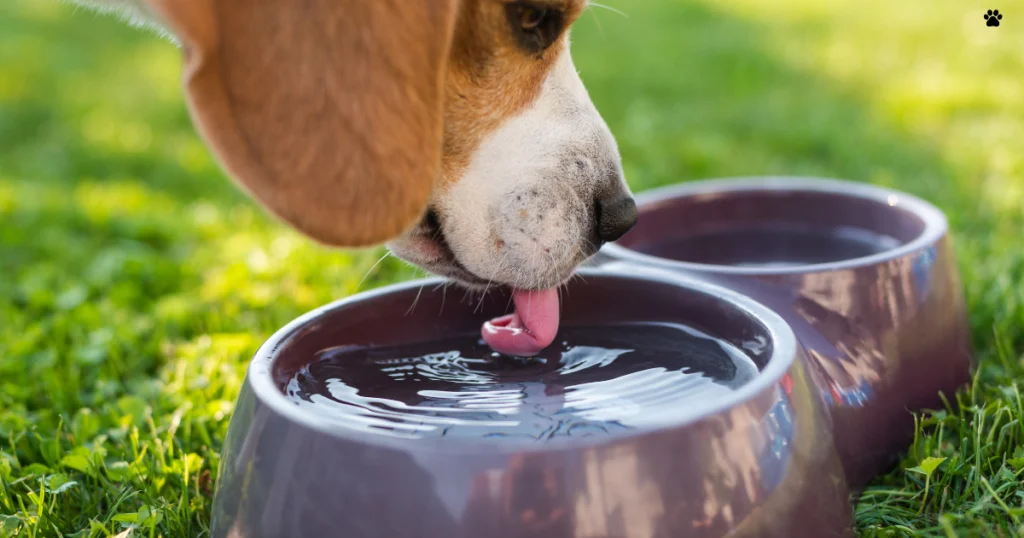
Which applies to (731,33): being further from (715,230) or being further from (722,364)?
(722,364)

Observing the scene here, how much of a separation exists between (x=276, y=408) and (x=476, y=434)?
0.26 m

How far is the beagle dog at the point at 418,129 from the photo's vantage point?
1.47 meters

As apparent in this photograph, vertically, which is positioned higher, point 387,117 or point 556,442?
point 387,117

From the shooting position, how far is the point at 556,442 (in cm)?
125

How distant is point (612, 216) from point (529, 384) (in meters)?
0.37

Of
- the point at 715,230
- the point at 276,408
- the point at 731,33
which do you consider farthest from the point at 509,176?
the point at 731,33

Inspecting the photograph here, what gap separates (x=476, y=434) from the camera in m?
1.37

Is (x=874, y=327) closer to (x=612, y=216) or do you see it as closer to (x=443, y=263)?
(x=612, y=216)

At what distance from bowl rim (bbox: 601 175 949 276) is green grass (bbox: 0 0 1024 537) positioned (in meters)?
0.30

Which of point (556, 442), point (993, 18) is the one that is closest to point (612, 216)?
point (556, 442)

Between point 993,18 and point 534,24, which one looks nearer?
point 534,24

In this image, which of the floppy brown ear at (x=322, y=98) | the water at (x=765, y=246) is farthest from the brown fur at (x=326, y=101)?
the water at (x=765, y=246)

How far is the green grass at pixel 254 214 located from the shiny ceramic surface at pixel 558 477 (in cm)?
27

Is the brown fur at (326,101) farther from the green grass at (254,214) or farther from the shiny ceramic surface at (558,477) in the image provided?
the green grass at (254,214)
